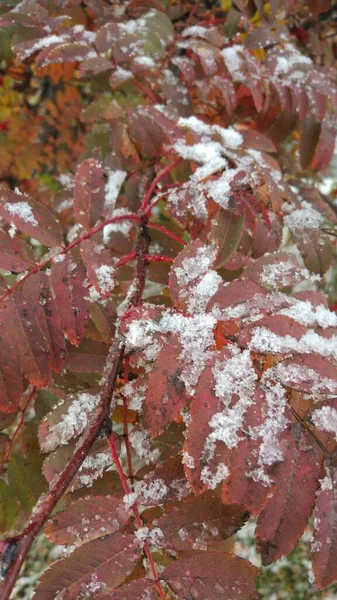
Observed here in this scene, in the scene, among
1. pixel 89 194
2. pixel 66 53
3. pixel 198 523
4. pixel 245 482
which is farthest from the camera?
pixel 66 53

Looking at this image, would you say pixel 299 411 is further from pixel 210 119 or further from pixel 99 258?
pixel 210 119

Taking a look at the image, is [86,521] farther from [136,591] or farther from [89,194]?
[89,194]

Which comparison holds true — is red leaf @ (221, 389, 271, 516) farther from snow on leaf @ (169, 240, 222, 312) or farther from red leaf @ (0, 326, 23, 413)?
red leaf @ (0, 326, 23, 413)

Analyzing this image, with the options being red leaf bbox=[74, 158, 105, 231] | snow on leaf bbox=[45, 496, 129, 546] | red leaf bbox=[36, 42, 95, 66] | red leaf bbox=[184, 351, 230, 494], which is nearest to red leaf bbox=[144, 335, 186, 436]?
red leaf bbox=[184, 351, 230, 494]

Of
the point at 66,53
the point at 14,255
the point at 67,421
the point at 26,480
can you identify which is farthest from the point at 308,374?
the point at 66,53

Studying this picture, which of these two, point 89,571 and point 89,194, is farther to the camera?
point 89,194
